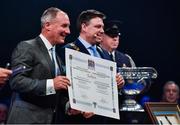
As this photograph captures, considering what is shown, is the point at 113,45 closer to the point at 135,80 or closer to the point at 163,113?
the point at 135,80

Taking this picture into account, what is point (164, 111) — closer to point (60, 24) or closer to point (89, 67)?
point (89, 67)

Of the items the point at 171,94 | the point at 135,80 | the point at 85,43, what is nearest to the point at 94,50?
the point at 85,43

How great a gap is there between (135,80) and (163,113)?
30 centimetres

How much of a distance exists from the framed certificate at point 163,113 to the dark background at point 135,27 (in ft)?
6.80

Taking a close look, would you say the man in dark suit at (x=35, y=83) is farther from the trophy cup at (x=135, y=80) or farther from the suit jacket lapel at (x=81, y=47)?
the trophy cup at (x=135, y=80)

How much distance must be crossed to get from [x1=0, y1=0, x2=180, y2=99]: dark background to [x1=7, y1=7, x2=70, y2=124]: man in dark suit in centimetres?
204

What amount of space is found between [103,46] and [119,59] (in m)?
0.18

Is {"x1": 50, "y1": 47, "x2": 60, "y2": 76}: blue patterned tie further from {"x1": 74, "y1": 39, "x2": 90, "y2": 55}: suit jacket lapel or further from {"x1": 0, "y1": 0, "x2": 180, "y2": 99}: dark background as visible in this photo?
{"x1": 0, "y1": 0, "x2": 180, "y2": 99}: dark background

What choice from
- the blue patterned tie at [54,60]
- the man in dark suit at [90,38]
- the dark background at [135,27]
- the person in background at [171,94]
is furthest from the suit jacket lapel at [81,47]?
the dark background at [135,27]

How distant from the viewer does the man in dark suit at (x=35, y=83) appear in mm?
2225

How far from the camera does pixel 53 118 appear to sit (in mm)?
2375

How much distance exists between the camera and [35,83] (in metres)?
2.22

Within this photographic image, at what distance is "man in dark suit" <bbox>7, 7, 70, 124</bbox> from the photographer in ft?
7.30

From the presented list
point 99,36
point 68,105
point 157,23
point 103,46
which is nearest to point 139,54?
point 157,23
